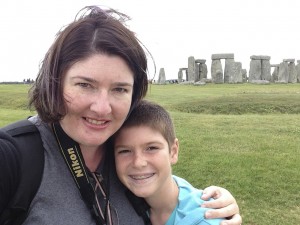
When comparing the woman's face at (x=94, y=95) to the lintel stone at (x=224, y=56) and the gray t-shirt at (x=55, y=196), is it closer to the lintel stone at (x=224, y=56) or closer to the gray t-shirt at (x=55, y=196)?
the gray t-shirt at (x=55, y=196)

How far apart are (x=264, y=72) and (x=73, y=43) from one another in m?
32.4

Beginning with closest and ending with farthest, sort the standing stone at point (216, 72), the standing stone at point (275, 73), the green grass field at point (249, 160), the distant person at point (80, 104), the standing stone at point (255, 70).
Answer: the distant person at point (80, 104), the green grass field at point (249, 160), the standing stone at point (216, 72), the standing stone at point (255, 70), the standing stone at point (275, 73)

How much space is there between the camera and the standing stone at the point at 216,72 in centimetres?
3166

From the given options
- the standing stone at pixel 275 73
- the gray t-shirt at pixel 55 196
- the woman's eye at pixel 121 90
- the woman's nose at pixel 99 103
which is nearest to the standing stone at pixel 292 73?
the standing stone at pixel 275 73

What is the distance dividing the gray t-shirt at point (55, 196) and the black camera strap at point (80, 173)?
0.02m

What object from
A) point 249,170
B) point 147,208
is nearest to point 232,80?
point 249,170

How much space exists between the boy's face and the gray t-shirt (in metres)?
0.49

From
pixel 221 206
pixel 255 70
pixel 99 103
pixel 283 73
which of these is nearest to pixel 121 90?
pixel 99 103

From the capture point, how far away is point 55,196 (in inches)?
80.7

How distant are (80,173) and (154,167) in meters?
0.69

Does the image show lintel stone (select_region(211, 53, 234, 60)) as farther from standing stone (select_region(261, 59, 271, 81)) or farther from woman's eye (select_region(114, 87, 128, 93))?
woman's eye (select_region(114, 87, 128, 93))

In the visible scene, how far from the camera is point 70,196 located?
213 cm

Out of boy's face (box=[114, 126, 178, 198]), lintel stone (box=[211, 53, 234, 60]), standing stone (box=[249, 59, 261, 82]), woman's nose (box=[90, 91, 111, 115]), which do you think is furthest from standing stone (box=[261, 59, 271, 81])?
woman's nose (box=[90, 91, 111, 115])

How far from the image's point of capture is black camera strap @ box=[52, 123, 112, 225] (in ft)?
7.09
